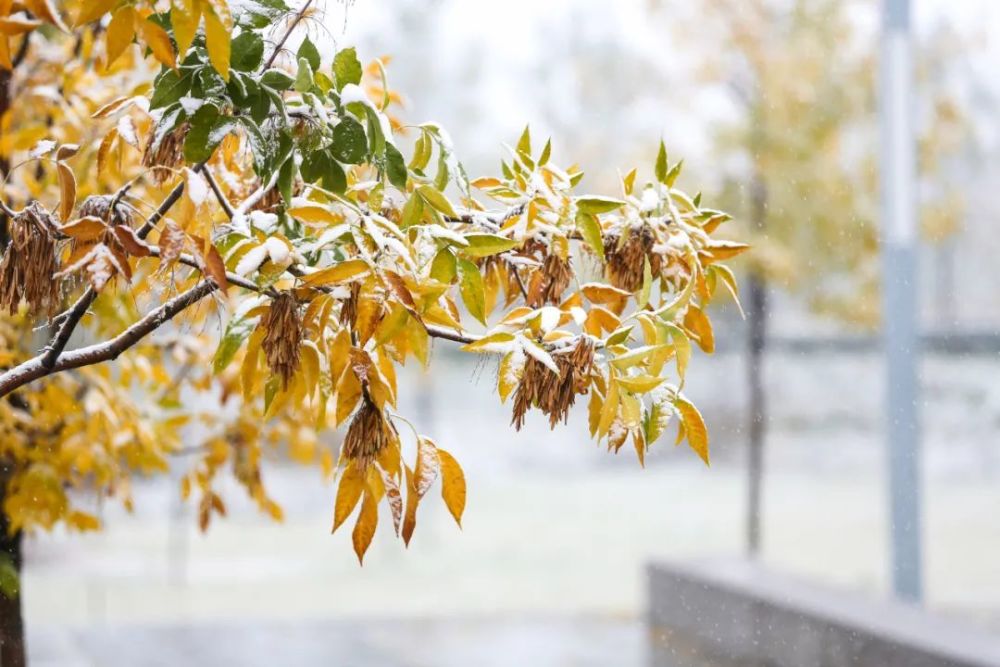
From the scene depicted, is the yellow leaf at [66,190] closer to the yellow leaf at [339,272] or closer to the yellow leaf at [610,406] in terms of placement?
the yellow leaf at [339,272]

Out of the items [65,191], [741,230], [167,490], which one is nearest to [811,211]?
[741,230]

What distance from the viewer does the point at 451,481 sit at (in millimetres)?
1763

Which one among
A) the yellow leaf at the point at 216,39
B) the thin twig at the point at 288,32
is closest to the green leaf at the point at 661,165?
the thin twig at the point at 288,32

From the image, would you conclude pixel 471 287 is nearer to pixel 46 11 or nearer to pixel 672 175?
pixel 672 175

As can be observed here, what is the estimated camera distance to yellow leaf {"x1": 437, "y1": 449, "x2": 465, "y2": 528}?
5.75 feet

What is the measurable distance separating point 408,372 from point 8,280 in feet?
45.1

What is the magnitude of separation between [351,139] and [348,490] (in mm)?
546

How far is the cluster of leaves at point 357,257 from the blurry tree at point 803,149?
7417mm

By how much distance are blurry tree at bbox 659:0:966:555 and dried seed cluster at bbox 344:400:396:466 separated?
26.2 feet

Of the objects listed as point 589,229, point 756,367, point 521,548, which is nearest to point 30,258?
point 589,229

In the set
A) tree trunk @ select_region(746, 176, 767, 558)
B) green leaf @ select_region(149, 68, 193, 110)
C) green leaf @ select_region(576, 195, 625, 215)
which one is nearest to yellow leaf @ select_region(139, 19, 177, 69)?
green leaf @ select_region(149, 68, 193, 110)

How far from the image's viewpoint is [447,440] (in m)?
18.6

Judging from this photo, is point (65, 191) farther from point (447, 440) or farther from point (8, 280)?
point (447, 440)

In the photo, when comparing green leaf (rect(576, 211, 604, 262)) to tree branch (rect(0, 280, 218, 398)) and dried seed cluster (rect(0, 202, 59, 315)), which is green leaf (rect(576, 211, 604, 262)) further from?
dried seed cluster (rect(0, 202, 59, 315))
